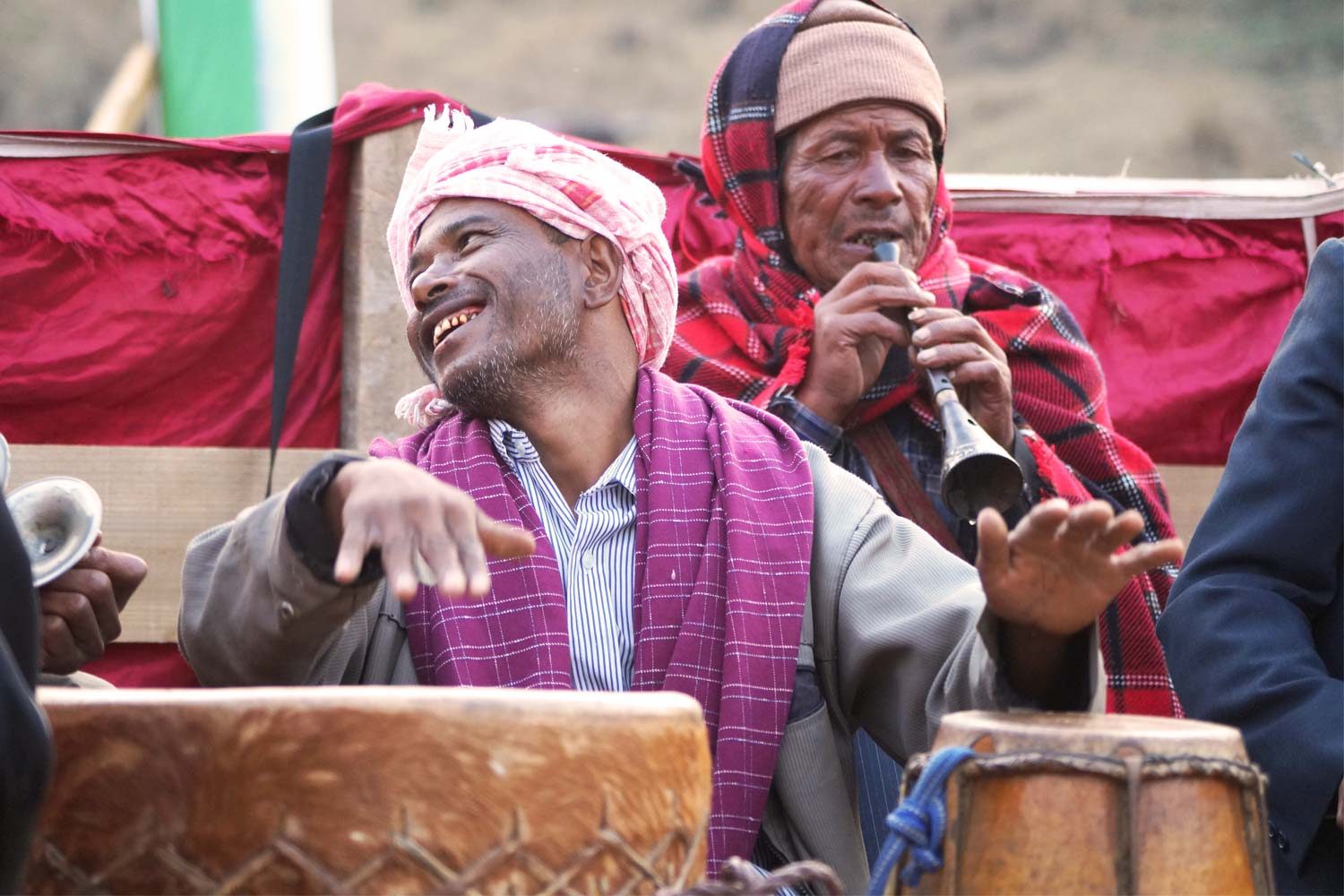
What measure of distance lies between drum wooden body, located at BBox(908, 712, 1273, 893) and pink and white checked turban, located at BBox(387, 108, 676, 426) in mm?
1472

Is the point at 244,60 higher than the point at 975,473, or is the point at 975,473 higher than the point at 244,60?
the point at 244,60

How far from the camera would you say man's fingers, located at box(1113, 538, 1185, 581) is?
2.07 m

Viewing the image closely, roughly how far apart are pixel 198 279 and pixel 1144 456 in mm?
2174

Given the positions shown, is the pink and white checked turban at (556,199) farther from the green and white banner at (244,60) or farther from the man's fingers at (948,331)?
the green and white banner at (244,60)

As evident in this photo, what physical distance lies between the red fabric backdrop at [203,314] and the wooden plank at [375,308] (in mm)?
57

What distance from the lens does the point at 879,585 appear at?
2812 millimetres

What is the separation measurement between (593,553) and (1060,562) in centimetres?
94

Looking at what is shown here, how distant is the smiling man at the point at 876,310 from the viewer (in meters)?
3.73

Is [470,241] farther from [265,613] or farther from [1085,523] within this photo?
[1085,523]

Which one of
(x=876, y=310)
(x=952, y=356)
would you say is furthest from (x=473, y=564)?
(x=876, y=310)

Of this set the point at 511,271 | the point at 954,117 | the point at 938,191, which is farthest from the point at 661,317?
the point at 954,117

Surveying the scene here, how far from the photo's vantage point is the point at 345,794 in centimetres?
178

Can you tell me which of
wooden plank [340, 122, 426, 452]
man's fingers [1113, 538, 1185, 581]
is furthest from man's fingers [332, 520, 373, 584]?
wooden plank [340, 122, 426, 452]

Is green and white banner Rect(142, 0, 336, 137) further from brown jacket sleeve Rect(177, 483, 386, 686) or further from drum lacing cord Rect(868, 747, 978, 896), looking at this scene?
drum lacing cord Rect(868, 747, 978, 896)
